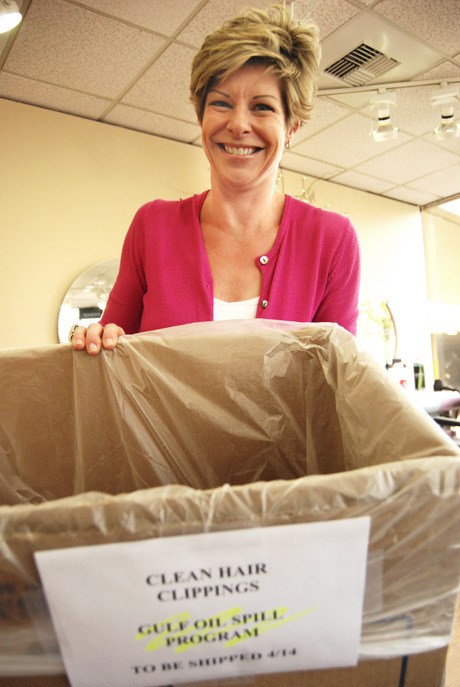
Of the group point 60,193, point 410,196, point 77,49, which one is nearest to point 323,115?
point 77,49

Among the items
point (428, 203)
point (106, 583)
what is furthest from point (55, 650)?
point (428, 203)

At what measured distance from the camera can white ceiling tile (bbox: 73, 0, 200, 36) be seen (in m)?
1.92

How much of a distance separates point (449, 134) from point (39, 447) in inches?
106

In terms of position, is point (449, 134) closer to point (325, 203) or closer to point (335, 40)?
point (335, 40)

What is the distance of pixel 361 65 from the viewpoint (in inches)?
94.7

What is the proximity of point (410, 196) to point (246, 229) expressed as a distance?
394 centimetres

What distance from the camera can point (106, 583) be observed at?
253 millimetres

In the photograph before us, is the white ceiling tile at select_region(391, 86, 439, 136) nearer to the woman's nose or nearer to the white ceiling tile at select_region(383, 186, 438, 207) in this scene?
the white ceiling tile at select_region(383, 186, 438, 207)

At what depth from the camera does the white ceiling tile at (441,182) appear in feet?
12.7

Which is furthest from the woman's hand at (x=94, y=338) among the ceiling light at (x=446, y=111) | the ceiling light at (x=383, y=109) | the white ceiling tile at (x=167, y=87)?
the ceiling light at (x=446, y=111)

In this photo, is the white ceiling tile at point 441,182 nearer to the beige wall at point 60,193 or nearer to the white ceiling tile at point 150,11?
the beige wall at point 60,193

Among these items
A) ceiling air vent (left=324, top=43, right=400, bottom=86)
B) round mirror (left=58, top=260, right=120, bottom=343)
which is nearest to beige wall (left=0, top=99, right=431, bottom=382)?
round mirror (left=58, top=260, right=120, bottom=343)

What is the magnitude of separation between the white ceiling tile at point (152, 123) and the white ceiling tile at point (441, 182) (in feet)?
6.38

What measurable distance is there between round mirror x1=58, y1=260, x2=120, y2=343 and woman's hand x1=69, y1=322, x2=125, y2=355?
215cm
